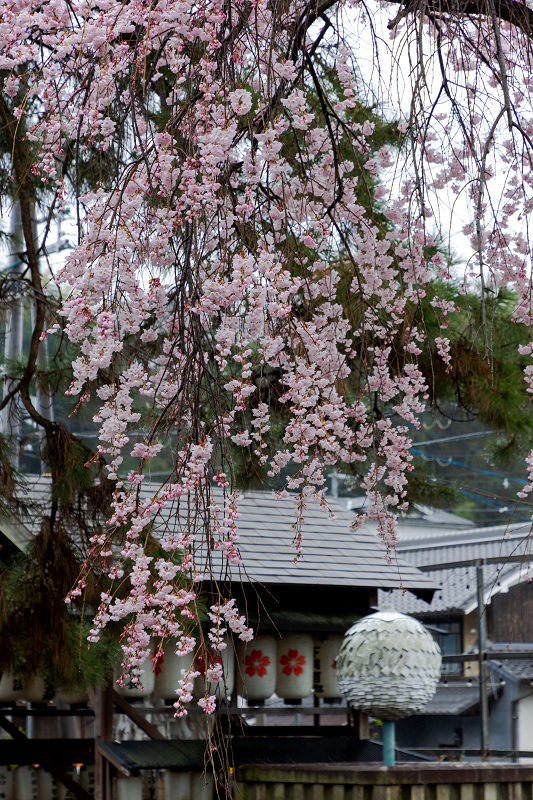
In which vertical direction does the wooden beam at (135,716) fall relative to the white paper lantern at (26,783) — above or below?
above

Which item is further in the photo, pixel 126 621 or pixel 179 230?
pixel 126 621

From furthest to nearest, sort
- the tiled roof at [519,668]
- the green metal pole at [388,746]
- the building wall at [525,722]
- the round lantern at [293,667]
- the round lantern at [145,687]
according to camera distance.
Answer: the building wall at [525,722] → the tiled roof at [519,668] → the round lantern at [293,667] → the round lantern at [145,687] → the green metal pole at [388,746]

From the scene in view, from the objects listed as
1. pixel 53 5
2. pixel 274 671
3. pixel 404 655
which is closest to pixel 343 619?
pixel 274 671

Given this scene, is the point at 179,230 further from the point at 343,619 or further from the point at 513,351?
the point at 343,619

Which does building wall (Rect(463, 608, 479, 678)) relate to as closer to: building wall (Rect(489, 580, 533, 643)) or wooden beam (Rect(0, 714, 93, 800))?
building wall (Rect(489, 580, 533, 643))

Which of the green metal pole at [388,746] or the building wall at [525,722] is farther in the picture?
the building wall at [525,722]

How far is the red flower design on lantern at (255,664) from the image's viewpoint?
477cm

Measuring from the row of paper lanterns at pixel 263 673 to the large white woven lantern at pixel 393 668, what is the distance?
81 cm

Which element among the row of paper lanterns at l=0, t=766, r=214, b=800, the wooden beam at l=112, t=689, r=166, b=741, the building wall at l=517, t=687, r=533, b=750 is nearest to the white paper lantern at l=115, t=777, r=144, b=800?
the row of paper lanterns at l=0, t=766, r=214, b=800

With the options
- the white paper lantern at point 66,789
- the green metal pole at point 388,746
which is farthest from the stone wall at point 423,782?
the white paper lantern at point 66,789

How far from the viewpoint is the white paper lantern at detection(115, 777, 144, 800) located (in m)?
4.19

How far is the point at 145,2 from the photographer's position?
7.68ft

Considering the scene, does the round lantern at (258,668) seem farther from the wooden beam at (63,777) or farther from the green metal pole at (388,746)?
the green metal pole at (388,746)

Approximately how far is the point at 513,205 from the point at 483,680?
15.9 ft
